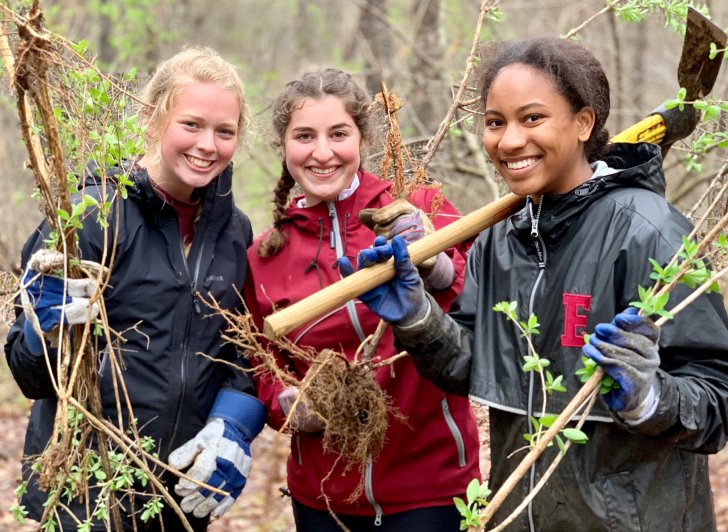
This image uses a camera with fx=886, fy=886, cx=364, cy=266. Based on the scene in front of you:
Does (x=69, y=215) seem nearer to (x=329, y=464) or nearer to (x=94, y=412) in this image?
(x=94, y=412)

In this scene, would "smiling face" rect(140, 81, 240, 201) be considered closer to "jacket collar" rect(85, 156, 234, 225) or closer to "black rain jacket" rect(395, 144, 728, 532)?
"jacket collar" rect(85, 156, 234, 225)

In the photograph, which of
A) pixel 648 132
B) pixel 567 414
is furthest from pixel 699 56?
pixel 567 414

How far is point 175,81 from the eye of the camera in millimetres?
3092

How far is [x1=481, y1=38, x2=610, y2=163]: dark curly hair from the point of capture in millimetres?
2469

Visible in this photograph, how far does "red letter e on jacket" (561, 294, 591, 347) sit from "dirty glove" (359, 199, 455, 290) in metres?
0.54

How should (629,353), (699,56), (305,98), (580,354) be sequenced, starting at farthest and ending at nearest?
(305,98)
(699,56)
(580,354)
(629,353)

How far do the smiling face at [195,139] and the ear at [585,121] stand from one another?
4.09 feet

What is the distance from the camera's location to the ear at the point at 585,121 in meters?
2.51

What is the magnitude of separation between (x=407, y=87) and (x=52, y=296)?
19.7ft

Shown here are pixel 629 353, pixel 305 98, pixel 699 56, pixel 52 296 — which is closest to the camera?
pixel 629 353

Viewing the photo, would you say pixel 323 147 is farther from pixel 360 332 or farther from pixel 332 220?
pixel 360 332

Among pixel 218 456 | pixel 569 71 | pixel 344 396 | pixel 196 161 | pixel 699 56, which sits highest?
pixel 699 56

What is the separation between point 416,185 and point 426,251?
56cm

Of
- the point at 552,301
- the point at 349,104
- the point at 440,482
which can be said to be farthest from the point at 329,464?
the point at 349,104
